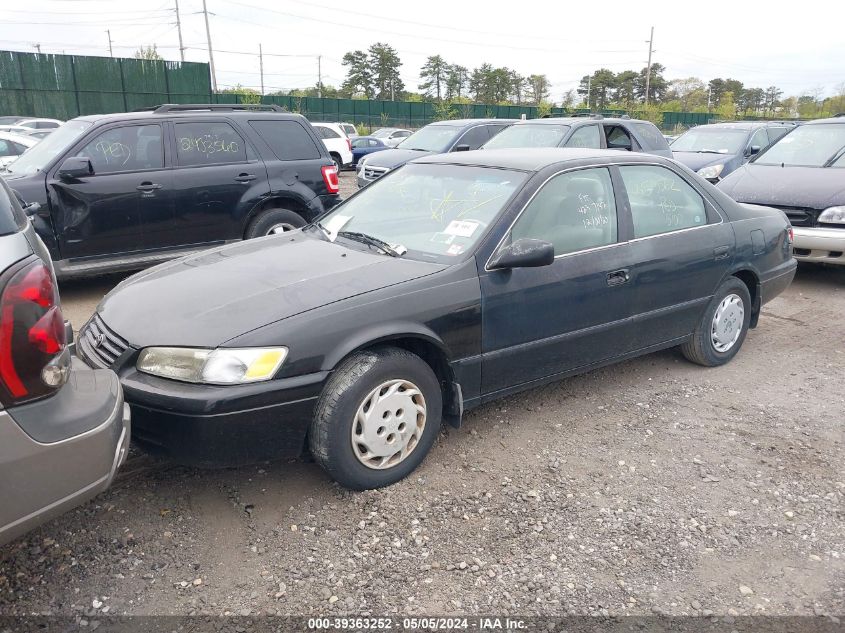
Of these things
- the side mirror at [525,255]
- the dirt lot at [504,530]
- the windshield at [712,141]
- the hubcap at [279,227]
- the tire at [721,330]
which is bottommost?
the dirt lot at [504,530]

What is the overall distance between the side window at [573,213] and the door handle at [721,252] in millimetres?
978

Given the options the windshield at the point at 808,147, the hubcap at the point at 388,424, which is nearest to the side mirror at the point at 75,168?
the hubcap at the point at 388,424

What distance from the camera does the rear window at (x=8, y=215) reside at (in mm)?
2184

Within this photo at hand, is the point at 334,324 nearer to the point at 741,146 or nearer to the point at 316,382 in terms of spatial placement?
→ the point at 316,382

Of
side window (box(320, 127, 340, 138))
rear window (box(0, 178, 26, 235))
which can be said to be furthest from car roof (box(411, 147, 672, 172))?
side window (box(320, 127, 340, 138))

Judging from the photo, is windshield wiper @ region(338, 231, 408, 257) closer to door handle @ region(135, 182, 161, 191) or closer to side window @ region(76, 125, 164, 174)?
door handle @ region(135, 182, 161, 191)

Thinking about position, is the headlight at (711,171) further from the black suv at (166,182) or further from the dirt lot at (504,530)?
the dirt lot at (504,530)

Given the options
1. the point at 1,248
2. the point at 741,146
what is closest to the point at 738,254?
the point at 1,248

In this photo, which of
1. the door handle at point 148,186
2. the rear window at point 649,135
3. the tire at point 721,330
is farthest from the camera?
the rear window at point 649,135

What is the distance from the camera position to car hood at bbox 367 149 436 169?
12.2 m

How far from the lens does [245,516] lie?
10.2 ft

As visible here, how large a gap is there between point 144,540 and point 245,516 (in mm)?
433

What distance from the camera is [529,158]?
13.7 feet

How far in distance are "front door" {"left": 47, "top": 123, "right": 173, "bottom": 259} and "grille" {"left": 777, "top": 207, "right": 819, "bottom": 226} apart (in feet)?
21.3
